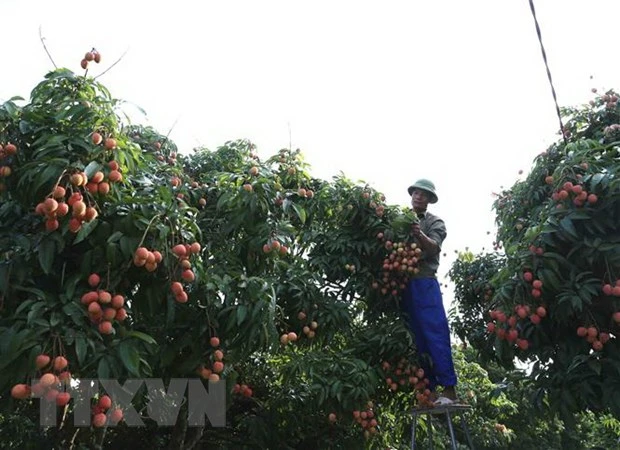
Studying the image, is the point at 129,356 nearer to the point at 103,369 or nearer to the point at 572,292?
the point at 103,369

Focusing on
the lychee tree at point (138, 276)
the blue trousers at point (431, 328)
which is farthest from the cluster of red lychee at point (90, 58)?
the blue trousers at point (431, 328)

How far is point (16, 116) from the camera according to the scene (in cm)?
227

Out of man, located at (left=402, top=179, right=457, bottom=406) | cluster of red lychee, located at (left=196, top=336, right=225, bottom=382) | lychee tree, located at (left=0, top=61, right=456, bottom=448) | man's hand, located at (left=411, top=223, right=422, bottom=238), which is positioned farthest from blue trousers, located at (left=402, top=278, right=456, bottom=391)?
cluster of red lychee, located at (left=196, top=336, right=225, bottom=382)

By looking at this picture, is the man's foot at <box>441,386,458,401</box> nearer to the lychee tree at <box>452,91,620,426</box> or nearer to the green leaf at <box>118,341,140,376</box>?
the lychee tree at <box>452,91,620,426</box>

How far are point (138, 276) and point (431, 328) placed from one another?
236 cm

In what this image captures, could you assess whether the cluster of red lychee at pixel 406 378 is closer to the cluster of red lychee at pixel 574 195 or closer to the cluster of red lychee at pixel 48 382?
the cluster of red lychee at pixel 574 195

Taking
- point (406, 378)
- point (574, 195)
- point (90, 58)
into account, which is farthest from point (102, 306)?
point (406, 378)

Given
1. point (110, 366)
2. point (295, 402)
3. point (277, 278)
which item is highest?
point (277, 278)

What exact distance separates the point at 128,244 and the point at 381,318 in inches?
109

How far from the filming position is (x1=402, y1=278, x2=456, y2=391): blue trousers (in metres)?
3.96

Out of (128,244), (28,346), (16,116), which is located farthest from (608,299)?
(16,116)

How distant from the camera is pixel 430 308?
407cm

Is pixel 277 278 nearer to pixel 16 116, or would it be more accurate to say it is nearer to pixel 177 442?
pixel 177 442

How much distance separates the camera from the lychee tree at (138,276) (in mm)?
1968
